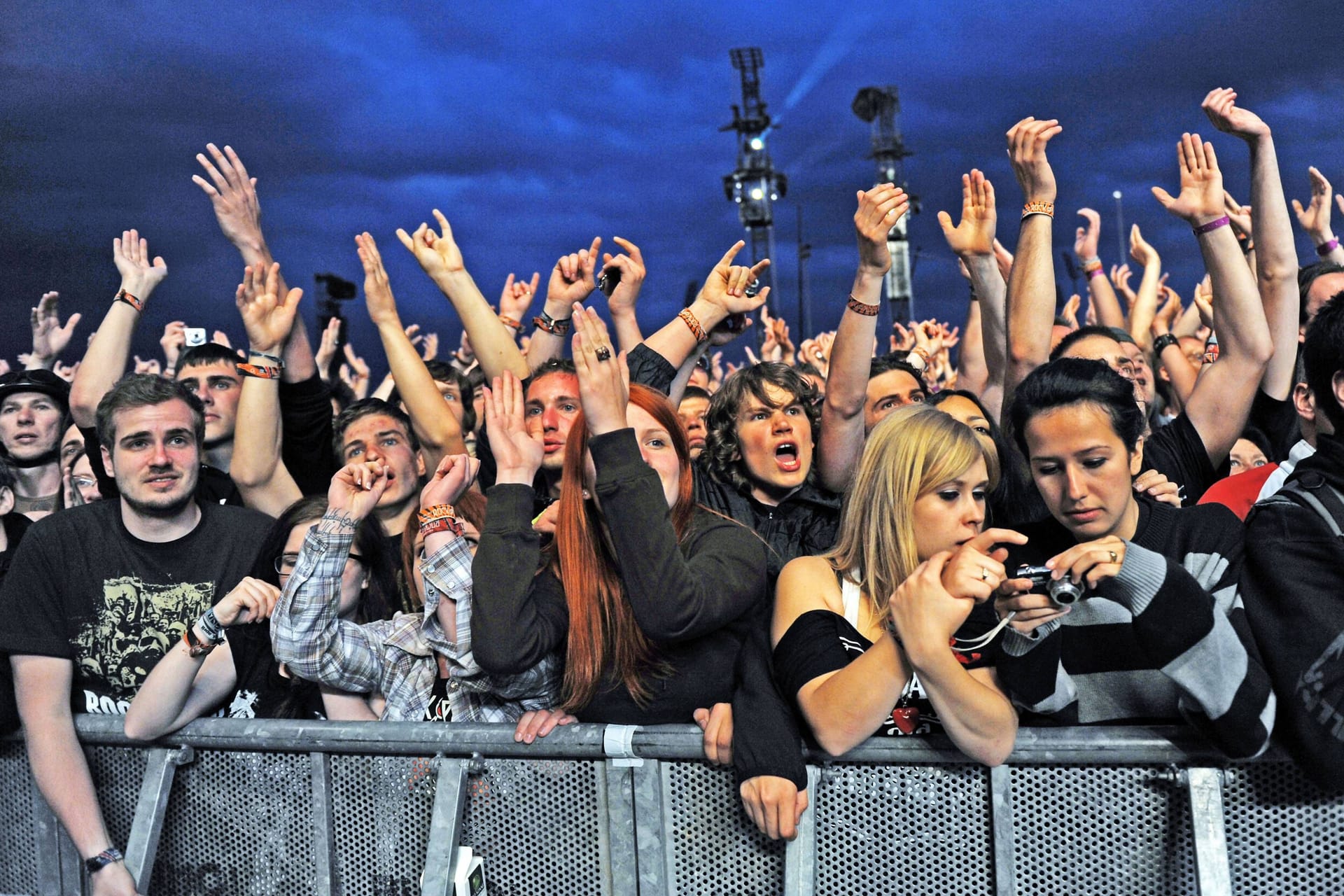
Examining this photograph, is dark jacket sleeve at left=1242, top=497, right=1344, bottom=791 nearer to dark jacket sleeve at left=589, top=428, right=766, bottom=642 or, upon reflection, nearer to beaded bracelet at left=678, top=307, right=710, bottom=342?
dark jacket sleeve at left=589, top=428, right=766, bottom=642

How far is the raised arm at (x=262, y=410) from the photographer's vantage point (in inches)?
157

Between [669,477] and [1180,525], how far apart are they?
1.14 meters

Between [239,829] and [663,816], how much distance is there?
3.57 feet

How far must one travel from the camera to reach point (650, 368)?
3689 millimetres

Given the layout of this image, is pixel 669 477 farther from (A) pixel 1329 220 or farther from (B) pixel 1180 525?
(A) pixel 1329 220

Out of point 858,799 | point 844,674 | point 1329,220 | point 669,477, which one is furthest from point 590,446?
point 1329,220

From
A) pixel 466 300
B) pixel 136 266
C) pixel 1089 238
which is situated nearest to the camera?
pixel 466 300

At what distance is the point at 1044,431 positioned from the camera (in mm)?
2537

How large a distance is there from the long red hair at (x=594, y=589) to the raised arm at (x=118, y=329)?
2325mm

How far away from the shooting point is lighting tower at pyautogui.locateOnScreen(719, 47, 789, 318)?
28.9 m

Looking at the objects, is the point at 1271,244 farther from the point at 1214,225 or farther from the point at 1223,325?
the point at 1223,325

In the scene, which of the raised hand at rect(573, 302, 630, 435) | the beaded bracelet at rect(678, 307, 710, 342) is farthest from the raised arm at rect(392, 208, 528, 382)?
the raised hand at rect(573, 302, 630, 435)

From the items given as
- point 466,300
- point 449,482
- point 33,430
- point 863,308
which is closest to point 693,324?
point 863,308

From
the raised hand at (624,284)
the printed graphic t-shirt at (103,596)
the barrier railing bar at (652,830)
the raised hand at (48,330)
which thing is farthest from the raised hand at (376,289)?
the raised hand at (48,330)
